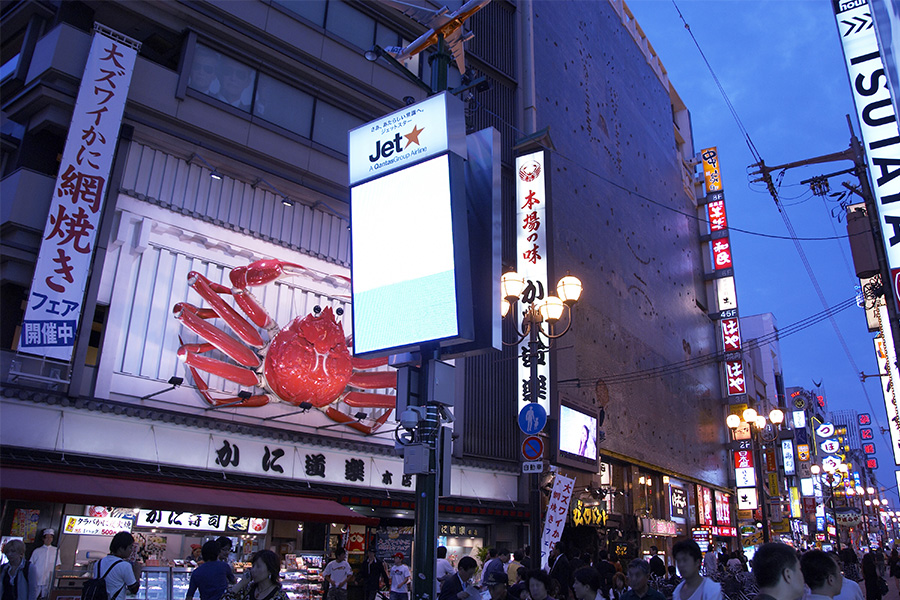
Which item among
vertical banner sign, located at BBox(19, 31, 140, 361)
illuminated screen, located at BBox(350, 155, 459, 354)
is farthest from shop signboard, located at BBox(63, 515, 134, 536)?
illuminated screen, located at BBox(350, 155, 459, 354)

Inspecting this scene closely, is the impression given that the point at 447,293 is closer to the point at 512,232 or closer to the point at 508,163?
the point at 512,232

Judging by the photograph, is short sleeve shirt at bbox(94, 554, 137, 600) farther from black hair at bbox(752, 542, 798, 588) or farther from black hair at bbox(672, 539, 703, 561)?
black hair at bbox(752, 542, 798, 588)

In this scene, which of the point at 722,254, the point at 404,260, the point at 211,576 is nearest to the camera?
the point at 211,576

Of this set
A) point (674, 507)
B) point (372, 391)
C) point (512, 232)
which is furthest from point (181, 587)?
point (674, 507)

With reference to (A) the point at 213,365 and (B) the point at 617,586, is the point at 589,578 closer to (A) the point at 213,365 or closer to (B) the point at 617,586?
(B) the point at 617,586

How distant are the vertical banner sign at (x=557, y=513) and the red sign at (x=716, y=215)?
36.3 metres

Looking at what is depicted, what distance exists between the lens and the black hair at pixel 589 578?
20.4 feet

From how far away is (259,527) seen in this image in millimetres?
14688

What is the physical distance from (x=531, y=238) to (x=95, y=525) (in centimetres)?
1488

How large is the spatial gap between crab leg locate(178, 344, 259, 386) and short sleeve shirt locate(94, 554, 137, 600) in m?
7.52

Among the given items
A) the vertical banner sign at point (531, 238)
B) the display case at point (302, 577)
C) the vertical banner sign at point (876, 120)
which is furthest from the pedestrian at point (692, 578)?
the vertical banner sign at point (531, 238)

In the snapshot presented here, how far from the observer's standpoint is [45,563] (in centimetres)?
1096

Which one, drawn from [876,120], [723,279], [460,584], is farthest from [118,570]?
[723,279]

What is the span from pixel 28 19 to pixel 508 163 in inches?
600
